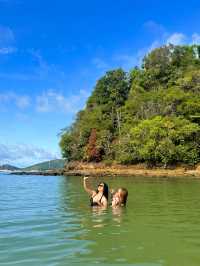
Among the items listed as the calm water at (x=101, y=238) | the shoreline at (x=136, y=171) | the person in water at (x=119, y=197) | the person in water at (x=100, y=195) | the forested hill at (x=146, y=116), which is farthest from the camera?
the forested hill at (x=146, y=116)

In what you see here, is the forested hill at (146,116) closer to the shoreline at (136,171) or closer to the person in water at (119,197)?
the shoreline at (136,171)

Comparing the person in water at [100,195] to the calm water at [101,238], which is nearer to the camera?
the calm water at [101,238]

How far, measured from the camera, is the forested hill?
80750mm

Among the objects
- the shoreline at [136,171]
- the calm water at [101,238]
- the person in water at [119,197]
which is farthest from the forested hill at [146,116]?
the calm water at [101,238]

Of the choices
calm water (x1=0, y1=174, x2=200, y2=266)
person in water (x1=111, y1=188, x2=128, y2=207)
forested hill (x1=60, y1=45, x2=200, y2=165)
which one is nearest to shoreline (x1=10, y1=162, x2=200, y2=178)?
forested hill (x1=60, y1=45, x2=200, y2=165)

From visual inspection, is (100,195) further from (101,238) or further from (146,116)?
(146,116)

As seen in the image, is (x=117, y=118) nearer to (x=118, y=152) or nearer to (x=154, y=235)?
(x=118, y=152)

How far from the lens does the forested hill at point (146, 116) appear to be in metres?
80.8

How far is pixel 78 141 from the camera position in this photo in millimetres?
105562

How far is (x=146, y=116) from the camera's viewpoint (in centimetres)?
9406

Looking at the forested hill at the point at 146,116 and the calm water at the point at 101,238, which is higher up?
the forested hill at the point at 146,116

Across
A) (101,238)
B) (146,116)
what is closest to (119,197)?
(101,238)

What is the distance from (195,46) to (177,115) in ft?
179

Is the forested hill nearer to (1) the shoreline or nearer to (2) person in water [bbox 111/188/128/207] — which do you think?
(1) the shoreline
